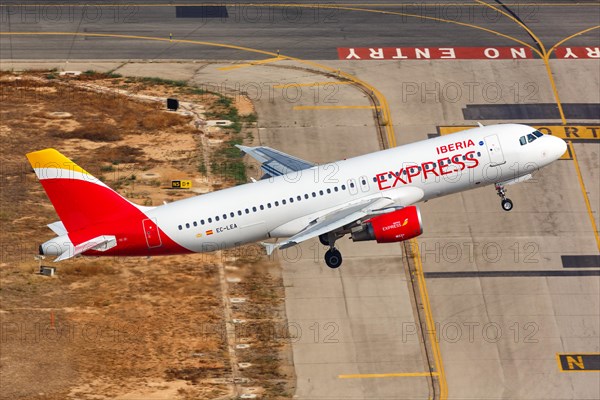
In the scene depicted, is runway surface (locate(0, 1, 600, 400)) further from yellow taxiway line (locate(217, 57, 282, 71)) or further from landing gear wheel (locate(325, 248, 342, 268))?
landing gear wheel (locate(325, 248, 342, 268))

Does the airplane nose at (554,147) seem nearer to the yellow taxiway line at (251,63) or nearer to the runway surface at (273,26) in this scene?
the runway surface at (273,26)

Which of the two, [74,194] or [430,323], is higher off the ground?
[74,194]

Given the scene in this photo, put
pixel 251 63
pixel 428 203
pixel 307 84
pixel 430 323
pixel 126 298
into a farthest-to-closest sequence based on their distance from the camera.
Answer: pixel 251 63 → pixel 307 84 → pixel 428 203 → pixel 430 323 → pixel 126 298

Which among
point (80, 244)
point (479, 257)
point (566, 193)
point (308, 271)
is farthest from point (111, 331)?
point (566, 193)

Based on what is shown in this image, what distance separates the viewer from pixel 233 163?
9794cm

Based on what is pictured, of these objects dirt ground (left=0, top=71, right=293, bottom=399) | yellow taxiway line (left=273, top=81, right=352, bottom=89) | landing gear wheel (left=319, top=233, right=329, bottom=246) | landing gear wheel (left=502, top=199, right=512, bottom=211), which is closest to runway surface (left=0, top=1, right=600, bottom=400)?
yellow taxiway line (left=273, top=81, right=352, bottom=89)

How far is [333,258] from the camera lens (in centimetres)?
8294

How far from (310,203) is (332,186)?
1834 millimetres

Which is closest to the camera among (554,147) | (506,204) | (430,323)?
(554,147)

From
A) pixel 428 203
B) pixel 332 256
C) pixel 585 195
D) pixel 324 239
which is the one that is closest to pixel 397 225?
pixel 332 256

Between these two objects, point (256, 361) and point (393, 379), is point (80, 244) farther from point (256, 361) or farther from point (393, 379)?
point (393, 379)

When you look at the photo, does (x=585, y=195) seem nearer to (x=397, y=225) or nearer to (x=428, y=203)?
(x=428, y=203)

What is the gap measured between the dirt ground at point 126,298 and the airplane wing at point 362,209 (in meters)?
9.03

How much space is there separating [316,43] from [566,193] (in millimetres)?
29808
